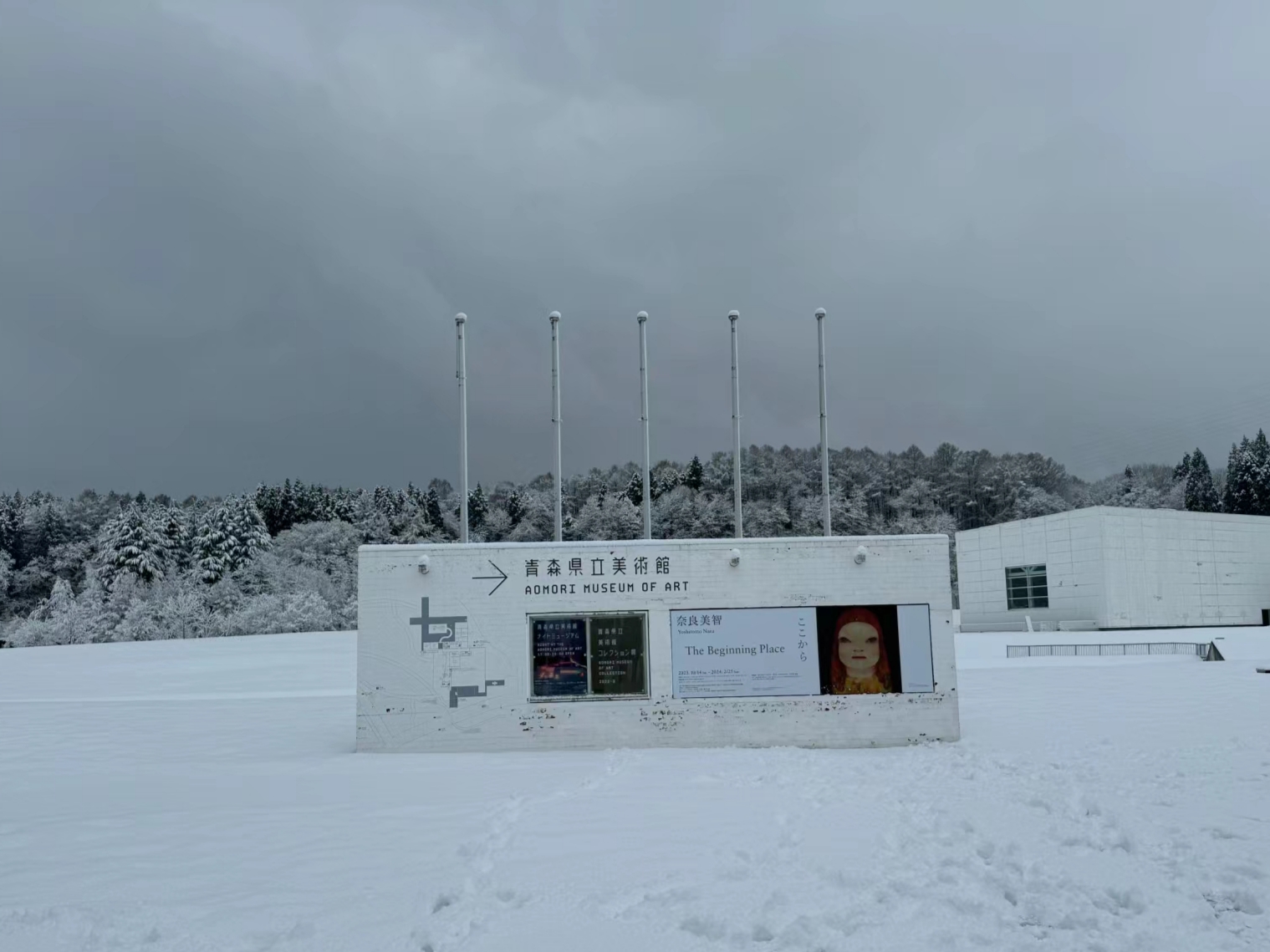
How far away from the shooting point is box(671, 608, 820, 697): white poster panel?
14.9 m

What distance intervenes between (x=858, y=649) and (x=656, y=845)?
7.03m

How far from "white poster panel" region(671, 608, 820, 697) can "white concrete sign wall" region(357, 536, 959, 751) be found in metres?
0.03

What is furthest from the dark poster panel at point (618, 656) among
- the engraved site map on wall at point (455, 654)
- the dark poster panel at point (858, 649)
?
the dark poster panel at point (858, 649)

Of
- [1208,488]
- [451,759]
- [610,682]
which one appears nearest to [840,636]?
[610,682]

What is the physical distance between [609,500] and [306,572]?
73.8 feet

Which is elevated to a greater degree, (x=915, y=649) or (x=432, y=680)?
(x=915, y=649)

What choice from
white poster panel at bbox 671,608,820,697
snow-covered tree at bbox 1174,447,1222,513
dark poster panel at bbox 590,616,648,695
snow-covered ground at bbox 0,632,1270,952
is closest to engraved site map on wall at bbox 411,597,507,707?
snow-covered ground at bbox 0,632,1270,952

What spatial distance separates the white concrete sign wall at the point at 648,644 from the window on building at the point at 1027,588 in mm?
37741

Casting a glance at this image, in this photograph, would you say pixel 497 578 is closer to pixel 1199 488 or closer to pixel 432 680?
pixel 432 680

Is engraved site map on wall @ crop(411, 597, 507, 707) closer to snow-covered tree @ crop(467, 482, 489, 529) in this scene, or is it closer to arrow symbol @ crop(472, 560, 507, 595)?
arrow symbol @ crop(472, 560, 507, 595)

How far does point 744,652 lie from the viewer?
15.0m

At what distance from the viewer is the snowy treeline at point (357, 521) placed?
64.9 metres

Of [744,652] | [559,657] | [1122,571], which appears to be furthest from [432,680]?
[1122,571]

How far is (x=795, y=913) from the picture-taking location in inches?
269
